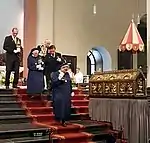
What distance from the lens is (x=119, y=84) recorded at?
7.64 m

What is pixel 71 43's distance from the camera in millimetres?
14234

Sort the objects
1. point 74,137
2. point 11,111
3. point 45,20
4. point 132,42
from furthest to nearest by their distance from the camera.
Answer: point 45,20 < point 132,42 < point 11,111 < point 74,137

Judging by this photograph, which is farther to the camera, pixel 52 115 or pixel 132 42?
pixel 132 42

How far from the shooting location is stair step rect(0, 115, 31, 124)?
7.33 metres

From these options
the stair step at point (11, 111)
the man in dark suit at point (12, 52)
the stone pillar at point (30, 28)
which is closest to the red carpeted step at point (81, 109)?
the stair step at point (11, 111)

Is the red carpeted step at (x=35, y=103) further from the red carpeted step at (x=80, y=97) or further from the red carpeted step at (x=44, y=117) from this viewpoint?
the red carpeted step at (x=80, y=97)

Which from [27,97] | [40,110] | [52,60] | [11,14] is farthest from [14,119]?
[11,14]

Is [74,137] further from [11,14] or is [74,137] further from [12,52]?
[11,14]

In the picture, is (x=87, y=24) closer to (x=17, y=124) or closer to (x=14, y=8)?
(x=14, y=8)

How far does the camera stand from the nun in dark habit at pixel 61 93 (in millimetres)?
7447

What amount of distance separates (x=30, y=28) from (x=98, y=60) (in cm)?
441

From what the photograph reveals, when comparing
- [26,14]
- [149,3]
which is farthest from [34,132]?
[26,14]

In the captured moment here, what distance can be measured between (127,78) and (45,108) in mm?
2032

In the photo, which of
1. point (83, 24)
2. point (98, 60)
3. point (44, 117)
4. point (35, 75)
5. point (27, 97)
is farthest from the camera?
point (98, 60)
